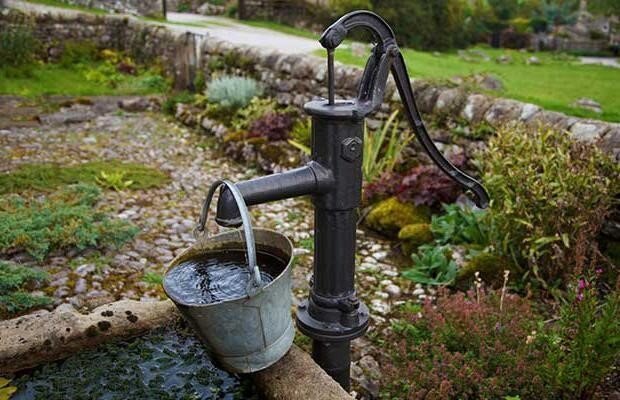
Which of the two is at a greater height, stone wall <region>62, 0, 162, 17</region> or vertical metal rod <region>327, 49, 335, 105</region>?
stone wall <region>62, 0, 162, 17</region>

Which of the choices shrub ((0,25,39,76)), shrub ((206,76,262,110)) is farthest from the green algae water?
shrub ((0,25,39,76))

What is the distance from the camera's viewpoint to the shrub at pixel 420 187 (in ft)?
15.8

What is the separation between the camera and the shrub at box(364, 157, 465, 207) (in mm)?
4828

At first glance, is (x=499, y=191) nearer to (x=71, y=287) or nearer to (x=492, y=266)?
(x=492, y=266)

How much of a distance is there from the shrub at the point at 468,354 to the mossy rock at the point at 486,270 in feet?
2.00

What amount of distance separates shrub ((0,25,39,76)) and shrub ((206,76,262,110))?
4.78 meters

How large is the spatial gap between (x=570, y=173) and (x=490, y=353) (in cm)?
144

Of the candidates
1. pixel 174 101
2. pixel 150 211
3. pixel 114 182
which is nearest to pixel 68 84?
pixel 174 101

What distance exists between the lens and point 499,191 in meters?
3.95

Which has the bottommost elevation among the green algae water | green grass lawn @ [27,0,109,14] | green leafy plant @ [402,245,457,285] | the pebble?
the pebble

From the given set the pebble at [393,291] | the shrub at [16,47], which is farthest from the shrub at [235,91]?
the shrub at [16,47]

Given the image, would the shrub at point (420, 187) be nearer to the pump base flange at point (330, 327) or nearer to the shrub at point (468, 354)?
the shrub at point (468, 354)

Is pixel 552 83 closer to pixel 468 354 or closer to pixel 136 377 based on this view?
pixel 468 354

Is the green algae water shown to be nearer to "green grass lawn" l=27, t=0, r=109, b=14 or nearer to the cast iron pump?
the cast iron pump
